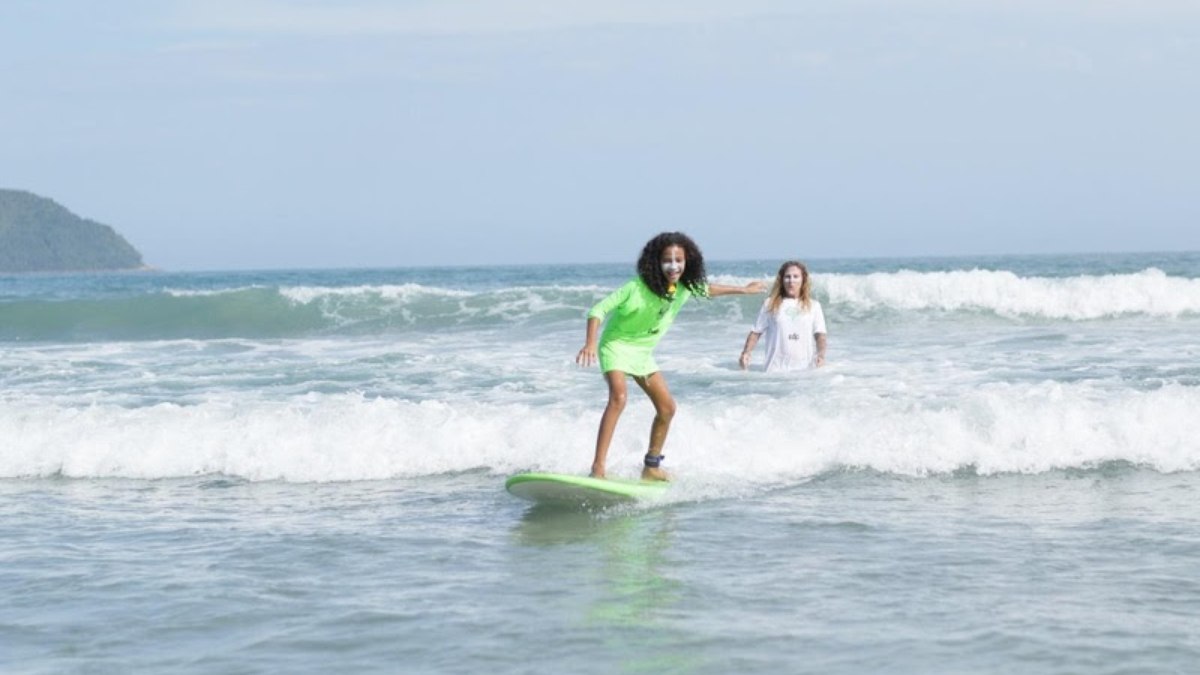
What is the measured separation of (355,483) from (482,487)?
1043 millimetres

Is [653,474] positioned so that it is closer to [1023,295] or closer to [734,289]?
[734,289]

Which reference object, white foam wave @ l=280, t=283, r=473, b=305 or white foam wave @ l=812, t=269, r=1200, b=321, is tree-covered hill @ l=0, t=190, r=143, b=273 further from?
white foam wave @ l=812, t=269, r=1200, b=321

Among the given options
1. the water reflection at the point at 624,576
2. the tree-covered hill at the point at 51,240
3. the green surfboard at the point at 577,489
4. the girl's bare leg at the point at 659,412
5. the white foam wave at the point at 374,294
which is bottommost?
the water reflection at the point at 624,576

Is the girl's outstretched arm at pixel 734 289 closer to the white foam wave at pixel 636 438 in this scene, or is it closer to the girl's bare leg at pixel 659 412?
the girl's bare leg at pixel 659 412

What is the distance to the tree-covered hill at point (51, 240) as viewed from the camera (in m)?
154

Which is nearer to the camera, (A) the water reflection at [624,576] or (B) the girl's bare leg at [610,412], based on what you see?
(A) the water reflection at [624,576]

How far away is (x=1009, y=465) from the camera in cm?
1042

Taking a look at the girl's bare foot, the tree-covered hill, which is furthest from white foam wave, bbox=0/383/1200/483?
the tree-covered hill

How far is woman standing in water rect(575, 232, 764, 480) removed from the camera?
902cm

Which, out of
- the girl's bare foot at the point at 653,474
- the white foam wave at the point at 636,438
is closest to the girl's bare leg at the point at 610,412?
the girl's bare foot at the point at 653,474

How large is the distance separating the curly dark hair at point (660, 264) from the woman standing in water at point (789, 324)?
189 inches

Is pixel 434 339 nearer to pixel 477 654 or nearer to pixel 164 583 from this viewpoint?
pixel 164 583

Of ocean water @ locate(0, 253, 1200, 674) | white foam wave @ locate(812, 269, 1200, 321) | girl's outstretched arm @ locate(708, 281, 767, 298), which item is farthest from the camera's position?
white foam wave @ locate(812, 269, 1200, 321)

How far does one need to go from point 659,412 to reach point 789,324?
4.76m
